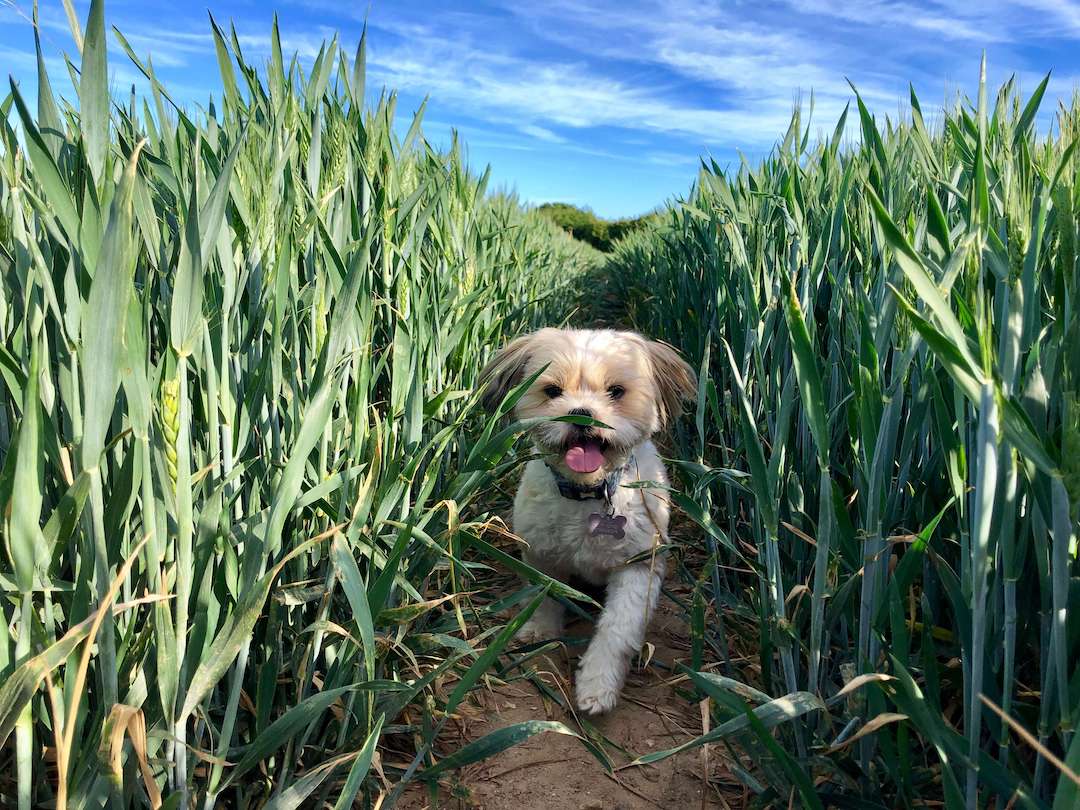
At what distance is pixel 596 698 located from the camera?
69.7 inches

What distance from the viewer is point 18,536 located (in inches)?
31.7

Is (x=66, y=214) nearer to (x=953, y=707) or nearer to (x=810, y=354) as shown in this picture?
(x=810, y=354)

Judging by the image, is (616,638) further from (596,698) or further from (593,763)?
(593,763)

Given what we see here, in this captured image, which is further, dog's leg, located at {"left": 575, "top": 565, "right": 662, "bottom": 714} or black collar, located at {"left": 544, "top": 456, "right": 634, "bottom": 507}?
black collar, located at {"left": 544, "top": 456, "right": 634, "bottom": 507}

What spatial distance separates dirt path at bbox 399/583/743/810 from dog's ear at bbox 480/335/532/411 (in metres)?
0.86

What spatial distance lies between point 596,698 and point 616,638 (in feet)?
0.54

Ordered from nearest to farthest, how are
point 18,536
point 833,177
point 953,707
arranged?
point 18,536, point 953,707, point 833,177

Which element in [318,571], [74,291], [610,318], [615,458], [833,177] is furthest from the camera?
[610,318]

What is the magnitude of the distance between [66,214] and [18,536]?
1.25ft

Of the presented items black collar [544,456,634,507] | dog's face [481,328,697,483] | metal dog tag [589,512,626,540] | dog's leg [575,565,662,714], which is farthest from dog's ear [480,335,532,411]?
dog's leg [575,565,662,714]

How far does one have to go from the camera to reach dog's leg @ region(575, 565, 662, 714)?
178cm

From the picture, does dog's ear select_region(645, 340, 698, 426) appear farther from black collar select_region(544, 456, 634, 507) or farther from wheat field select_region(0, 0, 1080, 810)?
wheat field select_region(0, 0, 1080, 810)

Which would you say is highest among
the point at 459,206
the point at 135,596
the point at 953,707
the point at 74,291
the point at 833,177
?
the point at 833,177

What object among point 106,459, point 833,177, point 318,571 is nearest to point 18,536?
point 106,459
